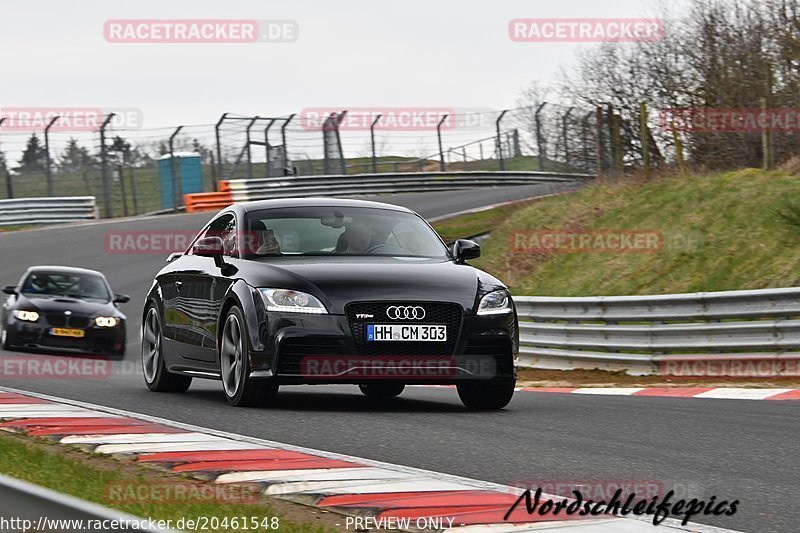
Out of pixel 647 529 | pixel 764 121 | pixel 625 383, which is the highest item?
pixel 764 121

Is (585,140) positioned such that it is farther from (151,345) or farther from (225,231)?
(225,231)

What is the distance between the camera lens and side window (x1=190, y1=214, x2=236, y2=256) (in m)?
9.96

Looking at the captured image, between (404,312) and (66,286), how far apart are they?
1198 centimetres

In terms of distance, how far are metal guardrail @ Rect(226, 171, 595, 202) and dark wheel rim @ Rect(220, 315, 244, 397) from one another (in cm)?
2734

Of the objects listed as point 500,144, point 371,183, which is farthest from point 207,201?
point 500,144

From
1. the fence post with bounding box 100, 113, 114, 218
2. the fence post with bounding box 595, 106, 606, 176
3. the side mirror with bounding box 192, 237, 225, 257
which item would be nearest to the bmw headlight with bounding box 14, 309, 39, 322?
the side mirror with bounding box 192, 237, 225, 257

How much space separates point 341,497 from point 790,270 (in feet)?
40.0

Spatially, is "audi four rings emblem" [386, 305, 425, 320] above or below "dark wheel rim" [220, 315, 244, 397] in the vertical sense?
above

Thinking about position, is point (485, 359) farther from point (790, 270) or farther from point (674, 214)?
point (674, 214)

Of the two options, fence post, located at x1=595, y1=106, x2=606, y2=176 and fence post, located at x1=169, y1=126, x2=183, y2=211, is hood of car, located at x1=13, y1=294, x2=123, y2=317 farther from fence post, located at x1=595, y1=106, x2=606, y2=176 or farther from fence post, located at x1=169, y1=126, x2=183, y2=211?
fence post, located at x1=169, y1=126, x2=183, y2=211

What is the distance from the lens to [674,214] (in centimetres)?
2136

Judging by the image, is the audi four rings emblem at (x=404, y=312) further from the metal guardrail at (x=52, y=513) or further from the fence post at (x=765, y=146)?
the fence post at (x=765, y=146)

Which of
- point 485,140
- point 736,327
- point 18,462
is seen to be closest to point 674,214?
point 736,327

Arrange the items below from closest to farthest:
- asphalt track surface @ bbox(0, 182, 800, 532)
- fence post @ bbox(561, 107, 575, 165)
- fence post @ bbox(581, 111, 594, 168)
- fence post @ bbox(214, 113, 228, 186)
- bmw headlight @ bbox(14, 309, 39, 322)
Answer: asphalt track surface @ bbox(0, 182, 800, 532)
bmw headlight @ bbox(14, 309, 39, 322)
fence post @ bbox(581, 111, 594, 168)
fence post @ bbox(561, 107, 575, 165)
fence post @ bbox(214, 113, 228, 186)
